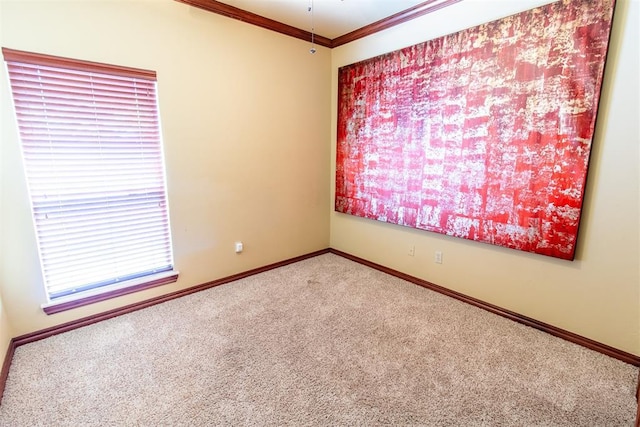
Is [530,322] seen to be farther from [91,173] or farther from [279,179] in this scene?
[91,173]

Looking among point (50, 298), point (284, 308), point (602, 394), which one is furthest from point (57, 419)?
point (602, 394)

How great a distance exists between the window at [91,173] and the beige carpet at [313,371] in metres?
0.40

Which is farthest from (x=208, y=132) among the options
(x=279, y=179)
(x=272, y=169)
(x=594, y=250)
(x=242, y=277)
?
(x=594, y=250)

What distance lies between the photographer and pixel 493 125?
7.16ft

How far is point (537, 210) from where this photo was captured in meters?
2.05

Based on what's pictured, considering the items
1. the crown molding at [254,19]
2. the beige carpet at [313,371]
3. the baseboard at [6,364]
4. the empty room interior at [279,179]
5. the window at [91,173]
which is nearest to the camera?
the beige carpet at [313,371]

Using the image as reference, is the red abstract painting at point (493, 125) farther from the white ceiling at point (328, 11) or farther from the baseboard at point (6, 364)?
the baseboard at point (6, 364)

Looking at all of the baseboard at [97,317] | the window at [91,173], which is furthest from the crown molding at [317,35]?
the baseboard at [97,317]

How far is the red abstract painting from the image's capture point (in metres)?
1.83

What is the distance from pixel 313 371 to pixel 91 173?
2047 millimetres

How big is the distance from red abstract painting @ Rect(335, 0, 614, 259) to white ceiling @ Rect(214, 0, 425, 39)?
0.36m

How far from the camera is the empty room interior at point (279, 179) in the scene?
1779mm

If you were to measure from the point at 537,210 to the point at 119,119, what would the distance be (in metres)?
3.07

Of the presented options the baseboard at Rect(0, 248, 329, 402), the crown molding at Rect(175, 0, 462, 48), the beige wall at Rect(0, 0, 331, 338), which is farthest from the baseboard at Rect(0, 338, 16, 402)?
the crown molding at Rect(175, 0, 462, 48)
